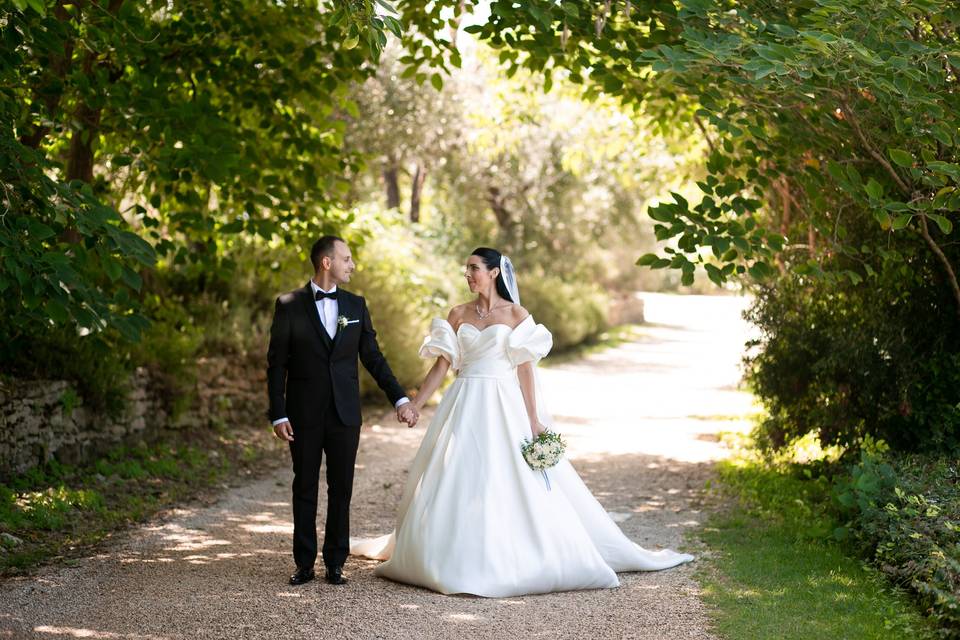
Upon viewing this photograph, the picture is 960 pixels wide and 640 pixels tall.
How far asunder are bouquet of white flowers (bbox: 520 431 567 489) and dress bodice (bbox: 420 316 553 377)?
20.2 inches

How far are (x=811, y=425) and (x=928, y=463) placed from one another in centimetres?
228

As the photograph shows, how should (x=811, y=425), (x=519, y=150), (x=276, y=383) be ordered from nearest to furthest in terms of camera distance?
(x=276, y=383)
(x=811, y=425)
(x=519, y=150)

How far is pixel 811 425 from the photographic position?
10195mm

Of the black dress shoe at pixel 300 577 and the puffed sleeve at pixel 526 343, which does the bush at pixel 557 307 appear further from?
the black dress shoe at pixel 300 577

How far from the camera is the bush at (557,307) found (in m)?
24.5

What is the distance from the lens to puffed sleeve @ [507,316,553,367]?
6.59m

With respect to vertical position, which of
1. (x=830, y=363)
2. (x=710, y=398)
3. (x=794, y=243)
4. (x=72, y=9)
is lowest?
(x=710, y=398)

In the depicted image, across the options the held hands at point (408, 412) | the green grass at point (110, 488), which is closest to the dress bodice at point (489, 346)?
the held hands at point (408, 412)

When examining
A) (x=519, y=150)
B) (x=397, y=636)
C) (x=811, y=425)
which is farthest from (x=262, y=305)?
(x=519, y=150)

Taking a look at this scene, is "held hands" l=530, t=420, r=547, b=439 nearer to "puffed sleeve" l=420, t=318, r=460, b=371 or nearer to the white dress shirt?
"puffed sleeve" l=420, t=318, r=460, b=371

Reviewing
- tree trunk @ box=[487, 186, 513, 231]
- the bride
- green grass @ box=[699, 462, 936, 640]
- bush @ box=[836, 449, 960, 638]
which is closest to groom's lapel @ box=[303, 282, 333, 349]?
the bride

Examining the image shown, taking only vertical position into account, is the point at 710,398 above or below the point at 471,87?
below

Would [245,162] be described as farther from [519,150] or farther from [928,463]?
[519,150]

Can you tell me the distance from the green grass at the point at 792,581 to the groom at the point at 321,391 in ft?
7.42
